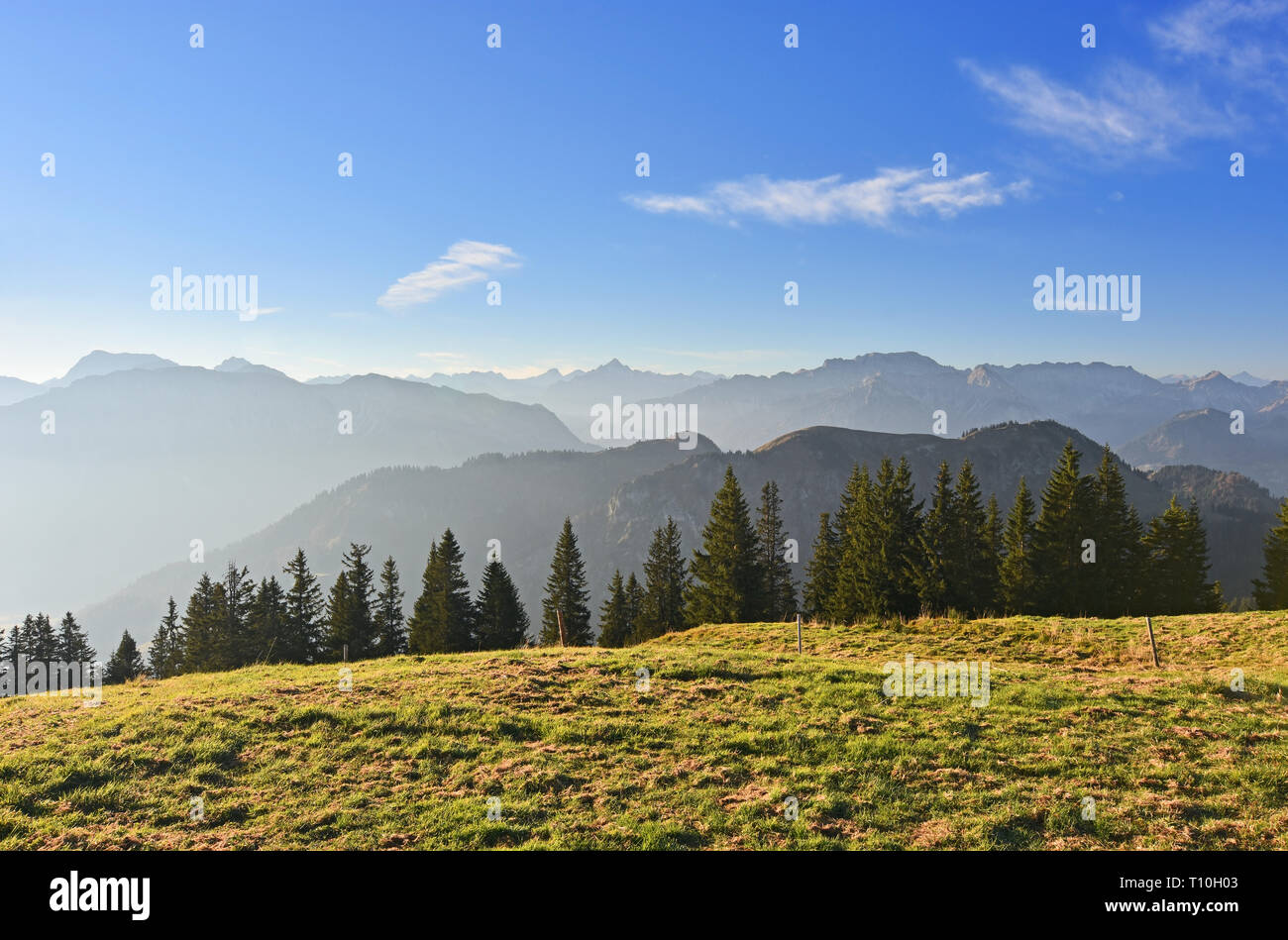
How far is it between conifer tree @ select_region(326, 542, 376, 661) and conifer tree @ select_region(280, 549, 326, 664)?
5.25ft

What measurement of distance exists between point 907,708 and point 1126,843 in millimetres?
7229

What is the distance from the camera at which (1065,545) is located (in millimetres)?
61500

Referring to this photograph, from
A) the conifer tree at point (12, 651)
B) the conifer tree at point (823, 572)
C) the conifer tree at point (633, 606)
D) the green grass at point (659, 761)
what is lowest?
the conifer tree at point (12, 651)

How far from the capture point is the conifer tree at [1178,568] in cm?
6656

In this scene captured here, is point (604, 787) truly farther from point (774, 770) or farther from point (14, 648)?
point (14, 648)

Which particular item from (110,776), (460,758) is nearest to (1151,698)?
(460,758)

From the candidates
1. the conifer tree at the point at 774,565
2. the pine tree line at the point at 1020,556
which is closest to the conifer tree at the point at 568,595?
the conifer tree at the point at 774,565

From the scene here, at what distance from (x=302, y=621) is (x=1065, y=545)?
8424cm

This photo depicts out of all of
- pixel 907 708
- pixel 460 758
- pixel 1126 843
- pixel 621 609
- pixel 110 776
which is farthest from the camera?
pixel 621 609

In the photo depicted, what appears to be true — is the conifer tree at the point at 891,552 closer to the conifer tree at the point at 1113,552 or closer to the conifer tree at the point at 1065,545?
the conifer tree at the point at 1065,545

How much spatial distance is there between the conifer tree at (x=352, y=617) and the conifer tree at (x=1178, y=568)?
89047 mm

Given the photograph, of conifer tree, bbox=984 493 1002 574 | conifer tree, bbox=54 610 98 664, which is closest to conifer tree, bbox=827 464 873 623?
conifer tree, bbox=984 493 1002 574

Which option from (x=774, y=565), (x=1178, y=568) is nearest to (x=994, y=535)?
(x=1178, y=568)

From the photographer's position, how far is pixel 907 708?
17406 millimetres
